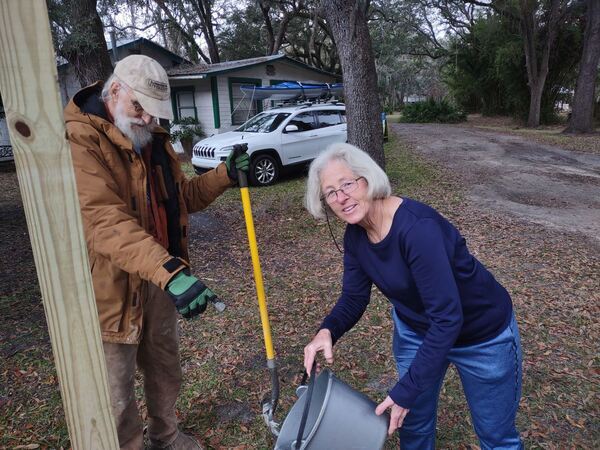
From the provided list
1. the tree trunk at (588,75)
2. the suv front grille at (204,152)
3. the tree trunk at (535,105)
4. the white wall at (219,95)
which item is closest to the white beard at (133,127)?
the suv front grille at (204,152)

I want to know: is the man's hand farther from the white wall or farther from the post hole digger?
the white wall

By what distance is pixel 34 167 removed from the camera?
0.96 meters

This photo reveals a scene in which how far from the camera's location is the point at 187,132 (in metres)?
15.6

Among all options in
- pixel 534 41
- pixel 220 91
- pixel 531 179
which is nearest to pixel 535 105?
pixel 534 41

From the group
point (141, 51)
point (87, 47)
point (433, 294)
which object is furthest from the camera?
point (141, 51)

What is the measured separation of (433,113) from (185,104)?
19018 mm

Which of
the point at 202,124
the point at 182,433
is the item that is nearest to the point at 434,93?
the point at 202,124

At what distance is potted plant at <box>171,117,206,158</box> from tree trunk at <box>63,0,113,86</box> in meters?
7.13

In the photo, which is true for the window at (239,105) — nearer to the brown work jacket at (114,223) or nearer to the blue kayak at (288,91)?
the blue kayak at (288,91)

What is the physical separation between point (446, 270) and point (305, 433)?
2.57 ft

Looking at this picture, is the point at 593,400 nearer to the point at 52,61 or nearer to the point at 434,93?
the point at 52,61

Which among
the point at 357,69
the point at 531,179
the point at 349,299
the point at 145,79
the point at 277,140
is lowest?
the point at 531,179

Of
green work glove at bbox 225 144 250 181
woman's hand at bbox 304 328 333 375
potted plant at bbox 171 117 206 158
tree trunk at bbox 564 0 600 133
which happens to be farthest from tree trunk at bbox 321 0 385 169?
tree trunk at bbox 564 0 600 133

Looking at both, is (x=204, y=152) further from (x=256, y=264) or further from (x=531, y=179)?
(x=256, y=264)
